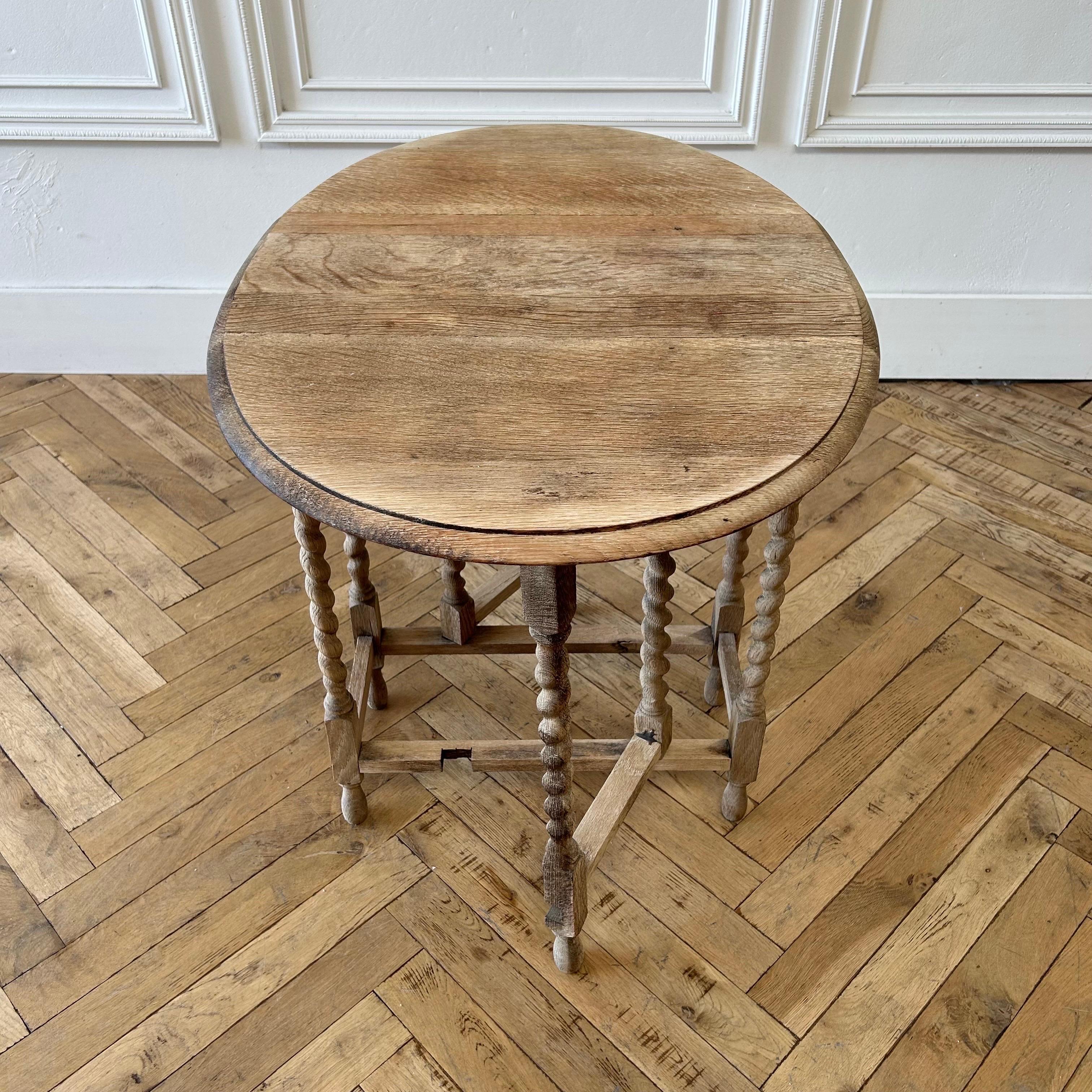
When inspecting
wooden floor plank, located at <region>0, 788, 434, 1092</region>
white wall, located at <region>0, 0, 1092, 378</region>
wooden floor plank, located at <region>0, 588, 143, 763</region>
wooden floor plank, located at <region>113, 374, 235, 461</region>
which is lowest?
wooden floor plank, located at <region>0, 788, 434, 1092</region>

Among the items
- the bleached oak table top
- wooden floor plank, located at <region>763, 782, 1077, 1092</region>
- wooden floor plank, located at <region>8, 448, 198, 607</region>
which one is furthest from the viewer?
wooden floor plank, located at <region>8, 448, 198, 607</region>

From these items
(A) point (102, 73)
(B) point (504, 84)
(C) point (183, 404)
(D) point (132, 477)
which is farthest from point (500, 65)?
(D) point (132, 477)

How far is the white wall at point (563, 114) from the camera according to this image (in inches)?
71.9

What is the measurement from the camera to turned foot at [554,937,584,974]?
120cm

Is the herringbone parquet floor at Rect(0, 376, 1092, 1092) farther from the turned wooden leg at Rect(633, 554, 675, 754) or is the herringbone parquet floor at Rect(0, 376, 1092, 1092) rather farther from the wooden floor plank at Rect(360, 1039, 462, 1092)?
the turned wooden leg at Rect(633, 554, 675, 754)

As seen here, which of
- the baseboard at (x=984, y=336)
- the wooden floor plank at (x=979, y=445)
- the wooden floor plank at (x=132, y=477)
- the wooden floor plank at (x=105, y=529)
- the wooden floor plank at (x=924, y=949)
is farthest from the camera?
the baseboard at (x=984, y=336)

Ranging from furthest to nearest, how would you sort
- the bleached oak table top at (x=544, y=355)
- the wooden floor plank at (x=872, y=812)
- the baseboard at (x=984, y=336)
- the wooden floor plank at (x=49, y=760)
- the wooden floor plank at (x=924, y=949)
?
the baseboard at (x=984, y=336) → the wooden floor plank at (x=49, y=760) → the wooden floor plank at (x=872, y=812) → the wooden floor plank at (x=924, y=949) → the bleached oak table top at (x=544, y=355)

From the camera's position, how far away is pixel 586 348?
967 mm

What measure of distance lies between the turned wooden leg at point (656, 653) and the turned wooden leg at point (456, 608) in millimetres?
298

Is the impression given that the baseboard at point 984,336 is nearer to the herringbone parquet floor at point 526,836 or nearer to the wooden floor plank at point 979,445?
the wooden floor plank at point 979,445

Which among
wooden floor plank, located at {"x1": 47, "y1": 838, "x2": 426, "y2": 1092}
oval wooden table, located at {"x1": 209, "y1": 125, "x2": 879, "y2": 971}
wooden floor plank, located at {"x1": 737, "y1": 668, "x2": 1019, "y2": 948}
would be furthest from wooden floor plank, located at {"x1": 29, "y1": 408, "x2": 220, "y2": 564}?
wooden floor plank, located at {"x1": 737, "y1": 668, "x2": 1019, "y2": 948}

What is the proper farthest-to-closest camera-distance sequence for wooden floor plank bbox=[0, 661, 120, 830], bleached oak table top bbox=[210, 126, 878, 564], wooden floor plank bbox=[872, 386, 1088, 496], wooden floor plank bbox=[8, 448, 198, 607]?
wooden floor plank bbox=[872, 386, 1088, 496] → wooden floor plank bbox=[8, 448, 198, 607] → wooden floor plank bbox=[0, 661, 120, 830] → bleached oak table top bbox=[210, 126, 878, 564]

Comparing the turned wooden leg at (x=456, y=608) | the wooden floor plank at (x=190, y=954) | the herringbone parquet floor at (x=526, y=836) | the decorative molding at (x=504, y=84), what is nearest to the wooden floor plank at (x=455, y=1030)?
the herringbone parquet floor at (x=526, y=836)

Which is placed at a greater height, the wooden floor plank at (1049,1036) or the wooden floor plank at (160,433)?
the wooden floor plank at (160,433)
